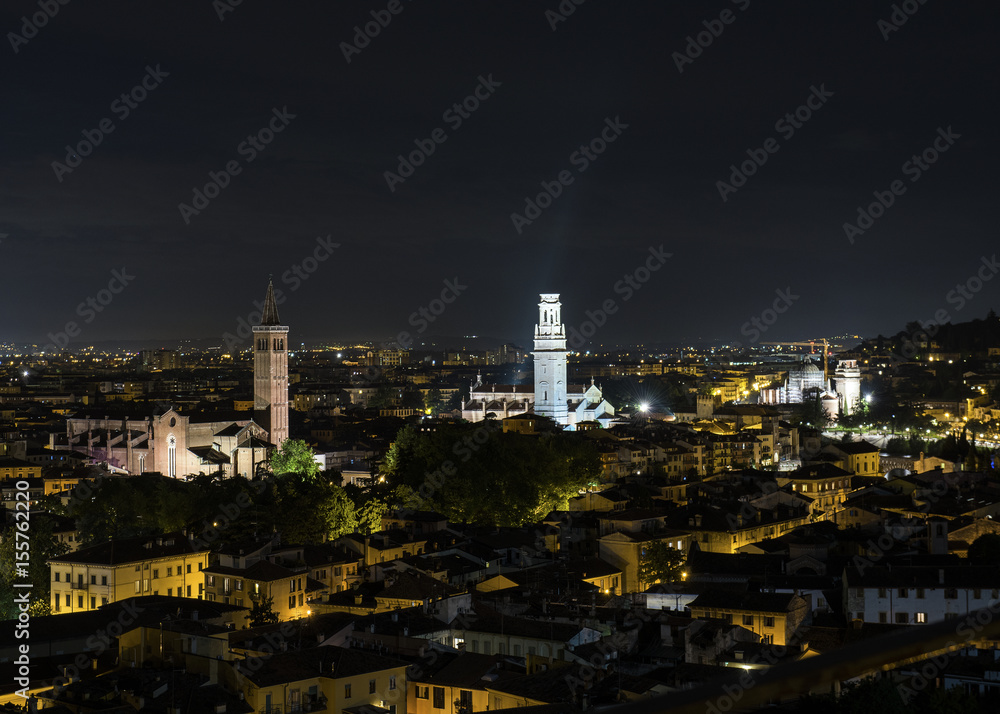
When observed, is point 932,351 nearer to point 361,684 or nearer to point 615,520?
point 615,520

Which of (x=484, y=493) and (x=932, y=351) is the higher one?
(x=932, y=351)

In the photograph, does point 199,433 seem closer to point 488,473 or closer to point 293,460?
point 293,460

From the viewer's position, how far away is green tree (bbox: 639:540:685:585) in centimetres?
1627

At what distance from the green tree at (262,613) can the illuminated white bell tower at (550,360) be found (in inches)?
974

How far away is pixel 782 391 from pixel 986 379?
33.0 ft

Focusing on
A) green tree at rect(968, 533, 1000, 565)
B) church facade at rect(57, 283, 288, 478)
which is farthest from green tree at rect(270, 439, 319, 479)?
green tree at rect(968, 533, 1000, 565)

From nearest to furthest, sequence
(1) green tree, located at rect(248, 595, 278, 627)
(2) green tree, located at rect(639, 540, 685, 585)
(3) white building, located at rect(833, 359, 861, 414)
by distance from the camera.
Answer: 1. (1) green tree, located at rect(248, 595, 278, 627)
2. (2) green tree, located at rect(639, 540, 685, 585)
3. (3) white building, located at rect(833, 359, 861, 414)

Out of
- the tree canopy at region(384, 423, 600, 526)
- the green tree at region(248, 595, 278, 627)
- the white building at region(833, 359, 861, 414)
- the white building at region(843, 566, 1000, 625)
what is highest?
the white building at region(833, 359, 861, 414)

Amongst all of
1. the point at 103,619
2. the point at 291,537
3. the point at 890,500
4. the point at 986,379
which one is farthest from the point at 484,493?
the point at 986,379

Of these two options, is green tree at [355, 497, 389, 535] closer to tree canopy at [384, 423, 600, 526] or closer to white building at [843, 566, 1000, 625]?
tree canopy at [384, 423, 600, 526]

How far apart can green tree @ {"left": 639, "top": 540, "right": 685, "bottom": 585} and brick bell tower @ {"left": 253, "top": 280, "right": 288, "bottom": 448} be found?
56.8 feet

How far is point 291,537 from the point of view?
18844mm

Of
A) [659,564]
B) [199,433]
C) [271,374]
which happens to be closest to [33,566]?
[659,564]

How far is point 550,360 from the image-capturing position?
38969mm
